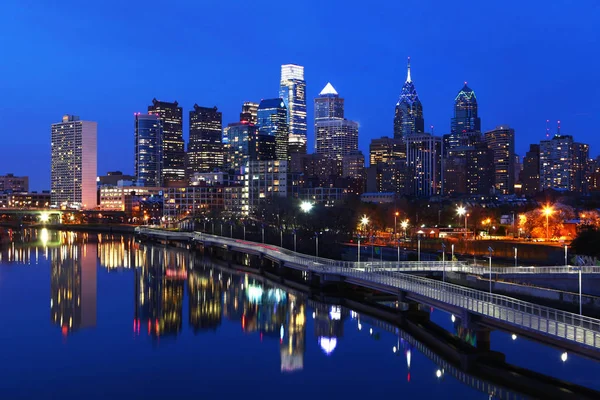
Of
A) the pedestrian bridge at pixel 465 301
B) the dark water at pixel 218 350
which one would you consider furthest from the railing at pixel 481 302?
the dark water at pixel 218 350

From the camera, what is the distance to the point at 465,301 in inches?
1433

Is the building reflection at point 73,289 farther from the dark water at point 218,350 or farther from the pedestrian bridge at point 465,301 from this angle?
the pedestrian bridge at point 465,301

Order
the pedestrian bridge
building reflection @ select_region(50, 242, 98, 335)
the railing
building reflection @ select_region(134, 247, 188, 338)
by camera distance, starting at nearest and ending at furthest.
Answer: the railing
the pedestrian bridge
building reflection @ select_region(134, 247, 188, 338)
building reflection @ select_region(50, 242, 98, 335)

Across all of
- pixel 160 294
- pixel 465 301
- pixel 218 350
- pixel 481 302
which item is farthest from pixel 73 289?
pixel 481 302

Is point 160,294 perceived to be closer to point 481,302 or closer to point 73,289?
point 73,289

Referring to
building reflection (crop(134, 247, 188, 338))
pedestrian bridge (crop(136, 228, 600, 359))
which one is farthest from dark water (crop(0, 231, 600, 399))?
pedestrian bridge (crop(136, 228, 600, 359))

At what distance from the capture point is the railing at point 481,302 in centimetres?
2916

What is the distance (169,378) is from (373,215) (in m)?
97.8

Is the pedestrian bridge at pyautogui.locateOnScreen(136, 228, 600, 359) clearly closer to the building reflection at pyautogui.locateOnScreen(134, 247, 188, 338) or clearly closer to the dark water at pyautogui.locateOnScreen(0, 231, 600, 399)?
the dark water at pyautogui.locateOnScreen(0, 231, 600, 399)

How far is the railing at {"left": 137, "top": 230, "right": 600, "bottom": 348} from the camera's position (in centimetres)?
2916

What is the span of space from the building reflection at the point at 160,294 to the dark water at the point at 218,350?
0.17 meters

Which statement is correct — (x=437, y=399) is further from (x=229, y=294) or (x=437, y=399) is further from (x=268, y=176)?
(x=268, y=176)

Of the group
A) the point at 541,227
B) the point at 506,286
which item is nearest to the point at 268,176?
the point at 541,227

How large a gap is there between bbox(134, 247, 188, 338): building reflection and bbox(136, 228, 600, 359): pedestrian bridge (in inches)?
476
